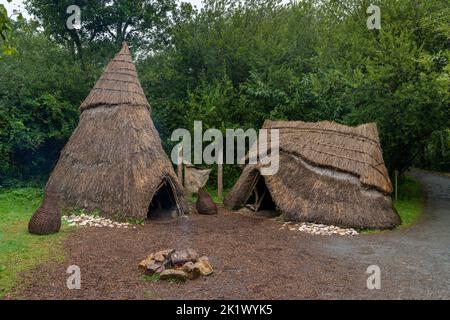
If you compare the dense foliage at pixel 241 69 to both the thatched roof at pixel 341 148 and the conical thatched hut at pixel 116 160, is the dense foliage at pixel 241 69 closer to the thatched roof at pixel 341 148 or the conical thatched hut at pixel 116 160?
the thatched roof at pixel 341 148

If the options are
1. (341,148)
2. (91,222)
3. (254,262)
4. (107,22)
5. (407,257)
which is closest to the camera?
(254,262)

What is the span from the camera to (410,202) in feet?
59.3

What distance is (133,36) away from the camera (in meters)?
23.5

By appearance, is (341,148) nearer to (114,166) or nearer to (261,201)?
(261,201)

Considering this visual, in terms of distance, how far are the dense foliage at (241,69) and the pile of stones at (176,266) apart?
9.81 m

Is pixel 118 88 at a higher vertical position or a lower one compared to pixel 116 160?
higher

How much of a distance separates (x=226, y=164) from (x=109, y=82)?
7.22 m

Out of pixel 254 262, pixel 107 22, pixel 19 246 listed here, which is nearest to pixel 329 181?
pixel 254 262

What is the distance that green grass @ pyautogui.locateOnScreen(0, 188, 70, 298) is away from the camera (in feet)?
26.6

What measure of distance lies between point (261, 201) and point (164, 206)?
353 centimetres

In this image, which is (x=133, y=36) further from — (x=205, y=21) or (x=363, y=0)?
(x=363, y=0)

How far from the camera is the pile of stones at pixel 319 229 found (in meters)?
12.2
